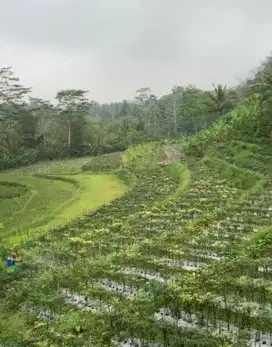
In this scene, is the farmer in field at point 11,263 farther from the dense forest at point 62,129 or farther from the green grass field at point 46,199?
the dense forest at point 62,129

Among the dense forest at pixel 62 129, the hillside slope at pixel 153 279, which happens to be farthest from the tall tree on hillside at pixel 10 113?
the hillside slope at pixel 153 279

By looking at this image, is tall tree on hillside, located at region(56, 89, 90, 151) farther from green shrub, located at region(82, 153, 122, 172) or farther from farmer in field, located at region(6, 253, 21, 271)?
farmer in field, located at region(6, 253, 21, 271)

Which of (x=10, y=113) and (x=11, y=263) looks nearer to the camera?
(x=11, y=263)

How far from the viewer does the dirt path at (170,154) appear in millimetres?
35513

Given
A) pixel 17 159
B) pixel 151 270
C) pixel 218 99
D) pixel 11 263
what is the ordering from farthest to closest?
pixel 17 159, pixel 218 99, pixel 11 263, pixel 151 270

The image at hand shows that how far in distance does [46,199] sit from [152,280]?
1930 centimetres

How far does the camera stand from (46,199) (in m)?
28.1

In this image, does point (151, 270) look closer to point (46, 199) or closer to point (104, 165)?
point (46, 199)

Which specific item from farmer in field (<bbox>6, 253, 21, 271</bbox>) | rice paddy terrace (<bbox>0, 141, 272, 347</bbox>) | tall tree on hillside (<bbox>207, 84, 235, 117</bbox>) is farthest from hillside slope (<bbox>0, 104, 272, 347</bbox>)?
tall tree on hillside (<bbox>207, 84, 235, 117</bbox>)

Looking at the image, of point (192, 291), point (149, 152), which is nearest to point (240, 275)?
point (192, 291)

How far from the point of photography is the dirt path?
35513 mm

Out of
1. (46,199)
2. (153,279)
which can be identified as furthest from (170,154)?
(153,279)

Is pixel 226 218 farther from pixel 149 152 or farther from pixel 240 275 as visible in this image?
pixel 149 152

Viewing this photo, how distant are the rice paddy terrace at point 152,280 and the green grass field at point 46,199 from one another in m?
2.82
